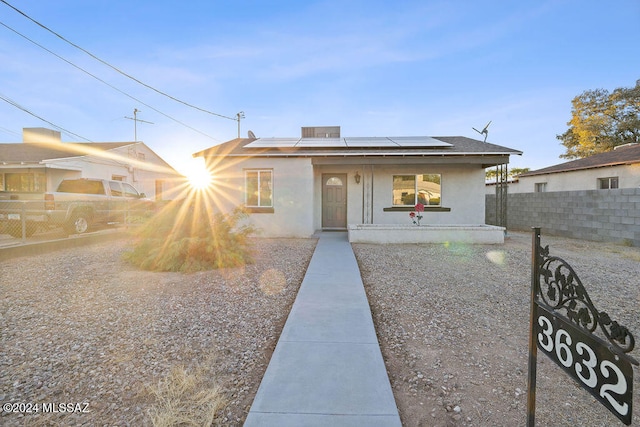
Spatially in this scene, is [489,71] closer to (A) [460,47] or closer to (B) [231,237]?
(A) [460,47]

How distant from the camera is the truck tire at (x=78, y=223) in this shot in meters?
10.7

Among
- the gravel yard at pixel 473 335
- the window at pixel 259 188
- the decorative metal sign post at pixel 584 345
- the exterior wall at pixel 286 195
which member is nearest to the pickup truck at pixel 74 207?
the window at pixel 259 188

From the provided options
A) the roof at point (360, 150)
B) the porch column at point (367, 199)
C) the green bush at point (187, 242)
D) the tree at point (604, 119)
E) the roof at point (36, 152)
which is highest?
the tree at point (604, 119)

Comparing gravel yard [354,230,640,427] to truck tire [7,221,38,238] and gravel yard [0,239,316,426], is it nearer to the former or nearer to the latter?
gravel yard [0,239,316,426]

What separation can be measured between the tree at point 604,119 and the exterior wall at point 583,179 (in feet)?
40.5

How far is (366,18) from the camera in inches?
374

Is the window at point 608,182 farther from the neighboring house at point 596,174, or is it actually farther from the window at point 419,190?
the window at point 419,190

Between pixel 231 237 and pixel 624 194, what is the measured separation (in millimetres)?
12725

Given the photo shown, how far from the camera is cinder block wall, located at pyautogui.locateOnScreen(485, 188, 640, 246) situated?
32.5ft

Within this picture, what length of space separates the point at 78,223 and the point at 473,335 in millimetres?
13184

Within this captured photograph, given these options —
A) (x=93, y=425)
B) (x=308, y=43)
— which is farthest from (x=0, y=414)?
(x=308, y=43)

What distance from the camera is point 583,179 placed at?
612 inches

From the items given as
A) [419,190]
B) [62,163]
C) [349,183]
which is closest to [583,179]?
[419,190]

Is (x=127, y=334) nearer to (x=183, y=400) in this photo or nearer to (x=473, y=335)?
(x=183, y=400)
